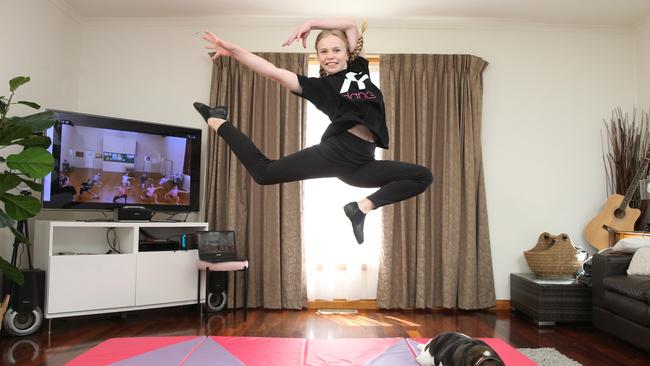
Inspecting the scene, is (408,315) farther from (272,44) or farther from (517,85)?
(272,44)

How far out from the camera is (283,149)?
4.94 m

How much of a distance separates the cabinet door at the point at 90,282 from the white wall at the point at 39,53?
1.95 ft

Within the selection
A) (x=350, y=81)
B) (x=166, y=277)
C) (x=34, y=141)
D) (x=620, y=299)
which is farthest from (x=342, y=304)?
(x=350, y=81)

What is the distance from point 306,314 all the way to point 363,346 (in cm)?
186

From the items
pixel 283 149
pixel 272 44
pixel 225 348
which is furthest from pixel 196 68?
pixel 225 348

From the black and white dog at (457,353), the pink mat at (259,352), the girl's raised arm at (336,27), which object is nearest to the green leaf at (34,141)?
the pink mat at (259,352)

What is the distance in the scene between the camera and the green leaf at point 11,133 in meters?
3.04

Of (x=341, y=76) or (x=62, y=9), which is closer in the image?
(x=341, y=76)

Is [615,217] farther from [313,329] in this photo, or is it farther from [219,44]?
[219,44]

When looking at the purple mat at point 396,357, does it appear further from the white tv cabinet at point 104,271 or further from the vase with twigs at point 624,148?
the vase with twigs at point 624,148

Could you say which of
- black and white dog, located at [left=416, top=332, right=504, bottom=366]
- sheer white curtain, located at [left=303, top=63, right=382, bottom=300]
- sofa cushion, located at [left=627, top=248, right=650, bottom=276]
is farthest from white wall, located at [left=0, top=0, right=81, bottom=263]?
sofa cushion, located at [left=627, top=248, right=650, bottom=276]

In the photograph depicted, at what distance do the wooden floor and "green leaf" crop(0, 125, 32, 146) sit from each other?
4.51ft

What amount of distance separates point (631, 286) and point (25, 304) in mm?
4384

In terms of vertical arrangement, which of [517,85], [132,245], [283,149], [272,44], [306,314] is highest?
[272,44]
